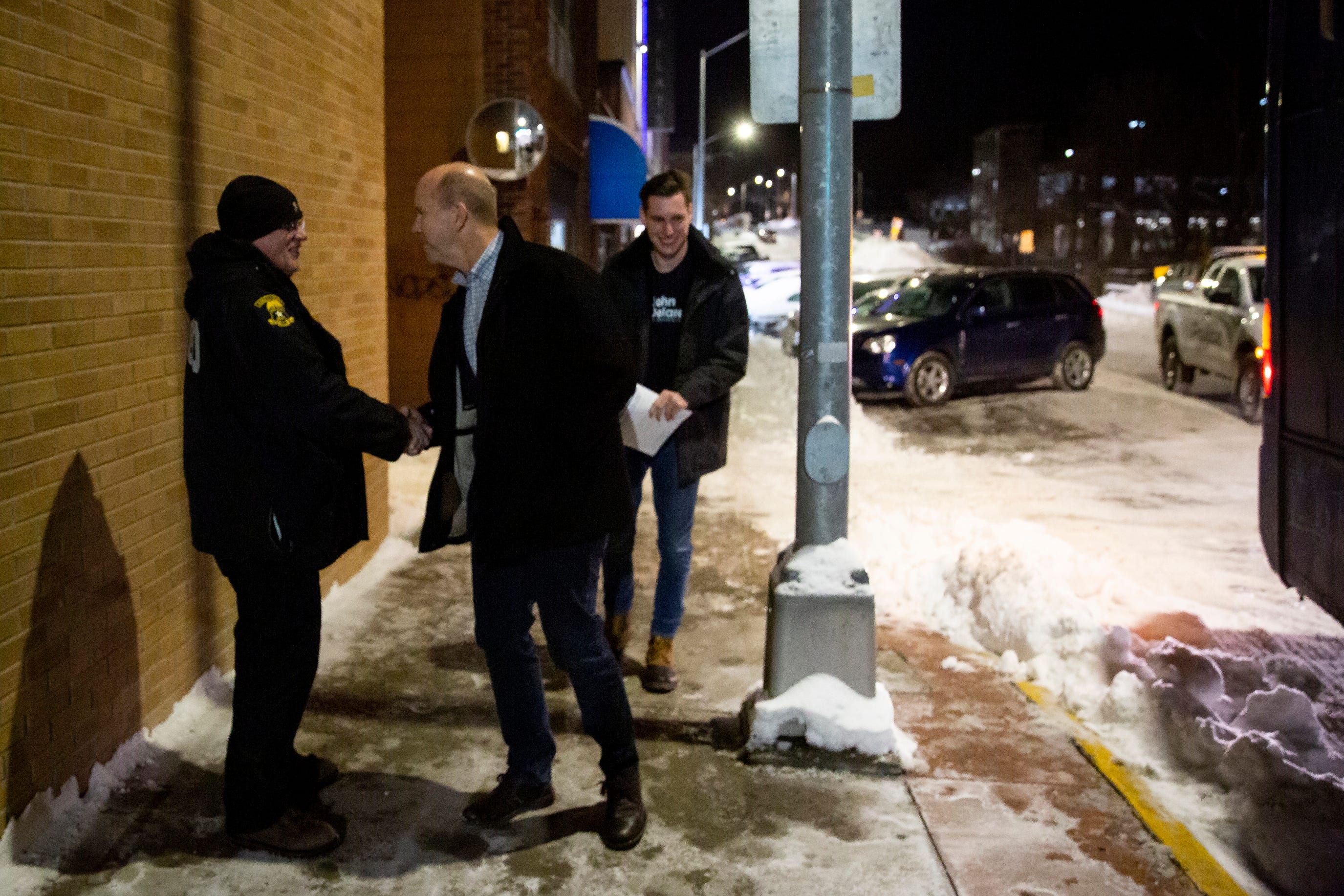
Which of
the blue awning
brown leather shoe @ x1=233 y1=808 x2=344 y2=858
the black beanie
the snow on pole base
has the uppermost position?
the blue awning

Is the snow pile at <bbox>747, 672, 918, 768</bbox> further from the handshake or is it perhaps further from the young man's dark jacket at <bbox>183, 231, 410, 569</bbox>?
the young man's dark jacket at <bbox>183, 231, 410, 569</bbox>

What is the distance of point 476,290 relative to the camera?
351cm

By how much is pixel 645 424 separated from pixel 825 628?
3.28 feet

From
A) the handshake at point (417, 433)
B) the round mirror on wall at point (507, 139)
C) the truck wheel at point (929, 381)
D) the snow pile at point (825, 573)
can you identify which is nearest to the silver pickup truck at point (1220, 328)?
the truck wheel at point (929, 381)

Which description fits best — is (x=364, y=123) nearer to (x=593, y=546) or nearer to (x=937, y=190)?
(x=593, y=546)

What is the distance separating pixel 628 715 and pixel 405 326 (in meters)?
9.61

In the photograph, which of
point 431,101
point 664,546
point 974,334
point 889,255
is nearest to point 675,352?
point 664,546

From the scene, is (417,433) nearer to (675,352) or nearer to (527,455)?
(527,455)

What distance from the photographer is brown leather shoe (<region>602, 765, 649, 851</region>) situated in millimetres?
3590

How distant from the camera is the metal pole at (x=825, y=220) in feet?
13.6

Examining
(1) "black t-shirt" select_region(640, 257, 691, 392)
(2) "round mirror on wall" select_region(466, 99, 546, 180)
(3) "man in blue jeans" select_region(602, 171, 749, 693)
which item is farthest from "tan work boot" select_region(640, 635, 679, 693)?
(2) "round mirror on wall" select_region(466, 99, 546, 180)

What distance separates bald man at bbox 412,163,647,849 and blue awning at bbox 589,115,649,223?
46.8 feet

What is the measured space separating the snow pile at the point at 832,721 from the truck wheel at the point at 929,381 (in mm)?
10688

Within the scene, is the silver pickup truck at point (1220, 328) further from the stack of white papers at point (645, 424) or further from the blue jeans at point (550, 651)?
the blue jeans at point (550, 651)
